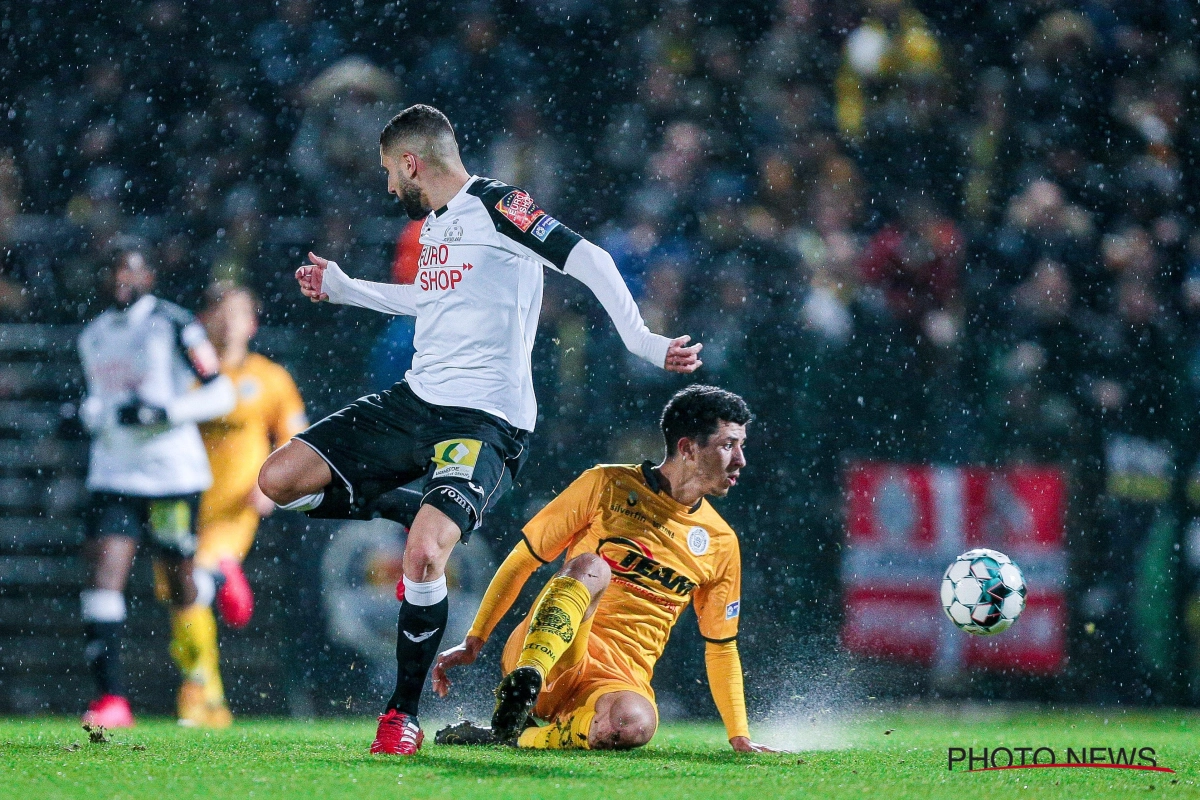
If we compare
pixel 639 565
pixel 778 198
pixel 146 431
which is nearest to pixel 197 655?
pixel 146 431

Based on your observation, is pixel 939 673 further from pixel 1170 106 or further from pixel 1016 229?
pixel 1170 106

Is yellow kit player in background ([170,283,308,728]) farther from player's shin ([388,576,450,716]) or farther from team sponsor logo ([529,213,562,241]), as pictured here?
team sponsor logo ([529,213,562,241])

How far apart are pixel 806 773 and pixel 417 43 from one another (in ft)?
15.6

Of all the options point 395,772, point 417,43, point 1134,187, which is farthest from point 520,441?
point 1134,187

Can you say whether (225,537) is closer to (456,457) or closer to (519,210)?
(456,457)

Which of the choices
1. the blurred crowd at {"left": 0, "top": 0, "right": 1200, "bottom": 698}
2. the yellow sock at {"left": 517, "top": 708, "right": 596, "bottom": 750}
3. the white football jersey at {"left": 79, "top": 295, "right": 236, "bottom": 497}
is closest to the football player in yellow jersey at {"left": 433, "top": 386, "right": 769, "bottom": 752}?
the yellow sock at {"left": 517, "top": 708, "right": 596, "bottom": 750}

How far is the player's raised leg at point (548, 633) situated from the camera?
10.0 ft

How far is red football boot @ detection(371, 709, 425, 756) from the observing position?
3.29 metres

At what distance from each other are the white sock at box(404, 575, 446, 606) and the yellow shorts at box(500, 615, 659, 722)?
32 cm

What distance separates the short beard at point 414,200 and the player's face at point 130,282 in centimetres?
255

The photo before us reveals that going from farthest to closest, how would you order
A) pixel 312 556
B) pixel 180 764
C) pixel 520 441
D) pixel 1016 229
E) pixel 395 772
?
pixel 1016 229, pixel 312 556, pixel 520 441, pixel 180 764, pixel 395 772

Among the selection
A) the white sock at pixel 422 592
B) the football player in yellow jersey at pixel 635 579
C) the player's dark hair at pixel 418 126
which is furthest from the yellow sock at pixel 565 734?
the player's dark hair at pixel 418 126

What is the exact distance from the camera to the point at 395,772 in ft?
9.78

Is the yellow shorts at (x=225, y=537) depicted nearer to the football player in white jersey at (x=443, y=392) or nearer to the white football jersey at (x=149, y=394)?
the white football jersey at (x=149, y=394)
